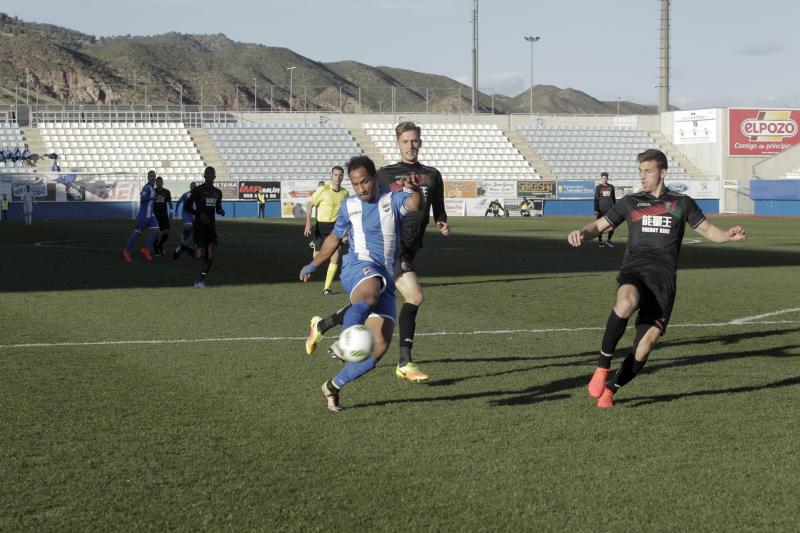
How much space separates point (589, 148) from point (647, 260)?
67.9m

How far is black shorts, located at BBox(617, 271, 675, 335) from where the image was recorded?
8242 mm

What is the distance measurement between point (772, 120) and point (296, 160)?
101ft

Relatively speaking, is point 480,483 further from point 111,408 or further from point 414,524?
point 111,408

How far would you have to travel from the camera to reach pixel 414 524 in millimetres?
5238

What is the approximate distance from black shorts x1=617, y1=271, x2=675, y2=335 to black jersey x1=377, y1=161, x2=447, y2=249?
2.22 metres

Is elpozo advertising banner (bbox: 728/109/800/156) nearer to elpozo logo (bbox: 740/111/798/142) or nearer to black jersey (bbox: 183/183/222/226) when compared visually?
elpozo logo (bbox: 740/111/798/142)

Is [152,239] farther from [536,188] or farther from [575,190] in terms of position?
[575,190]

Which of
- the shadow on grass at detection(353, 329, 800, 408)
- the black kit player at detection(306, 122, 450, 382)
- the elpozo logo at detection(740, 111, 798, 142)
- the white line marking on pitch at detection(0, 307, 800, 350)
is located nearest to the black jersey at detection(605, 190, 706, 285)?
the shadow on grass at detection(353, 329, 800, 408)

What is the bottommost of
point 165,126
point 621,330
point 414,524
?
point 414,524

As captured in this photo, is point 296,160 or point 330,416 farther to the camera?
point 296,160

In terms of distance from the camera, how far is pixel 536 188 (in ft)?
207

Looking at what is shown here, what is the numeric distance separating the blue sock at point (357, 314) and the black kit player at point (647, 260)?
5.28ft

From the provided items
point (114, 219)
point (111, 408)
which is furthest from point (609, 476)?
point (114, 219)

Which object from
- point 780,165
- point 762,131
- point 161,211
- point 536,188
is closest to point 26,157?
point 536,188
